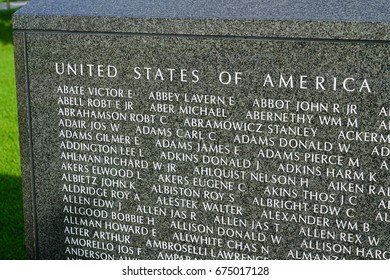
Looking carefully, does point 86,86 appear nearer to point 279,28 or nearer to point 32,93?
point 32,93

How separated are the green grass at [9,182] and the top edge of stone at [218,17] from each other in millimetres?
1987

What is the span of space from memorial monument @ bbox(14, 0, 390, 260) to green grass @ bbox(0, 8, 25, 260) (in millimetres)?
827

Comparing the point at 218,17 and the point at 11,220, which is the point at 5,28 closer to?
the point at 11,220

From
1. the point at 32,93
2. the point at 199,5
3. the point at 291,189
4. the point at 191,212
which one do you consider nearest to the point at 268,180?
the point at 291,189

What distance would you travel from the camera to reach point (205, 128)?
4.26m

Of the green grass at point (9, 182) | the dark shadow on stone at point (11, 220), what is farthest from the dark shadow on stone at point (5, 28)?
the dark shadow on stone at point (11, 220)

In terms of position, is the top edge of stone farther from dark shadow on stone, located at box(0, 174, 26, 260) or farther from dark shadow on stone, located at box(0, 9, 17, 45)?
dark shadow on stone, located at box(0, 9, 17, 45)

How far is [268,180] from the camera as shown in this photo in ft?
13.7

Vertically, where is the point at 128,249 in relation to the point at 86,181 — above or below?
below

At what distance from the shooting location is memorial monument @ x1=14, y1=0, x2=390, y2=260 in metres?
3.92

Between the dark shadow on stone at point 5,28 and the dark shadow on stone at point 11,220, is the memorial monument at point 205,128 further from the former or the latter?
the dark shadow on stone at point 5,28

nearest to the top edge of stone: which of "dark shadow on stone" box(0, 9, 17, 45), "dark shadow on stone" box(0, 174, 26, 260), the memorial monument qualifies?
the memorial monument

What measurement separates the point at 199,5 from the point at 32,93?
4.32ft

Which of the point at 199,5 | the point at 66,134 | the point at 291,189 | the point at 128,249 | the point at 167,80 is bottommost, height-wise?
the point at 128,249
